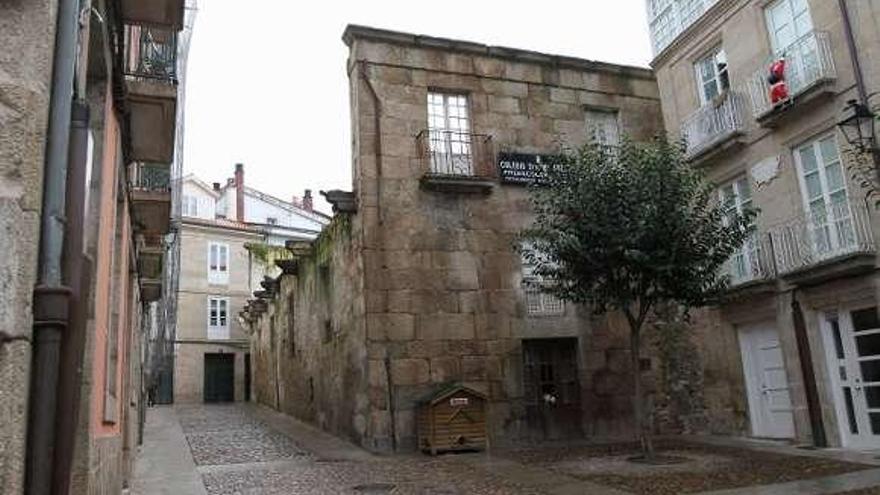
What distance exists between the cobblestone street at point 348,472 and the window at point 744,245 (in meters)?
3.43

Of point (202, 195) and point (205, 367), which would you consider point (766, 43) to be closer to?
point (205, 367)

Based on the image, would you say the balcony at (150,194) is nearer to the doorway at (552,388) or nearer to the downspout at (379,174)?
the downspout at (379,174)

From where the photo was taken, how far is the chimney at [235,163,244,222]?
1424 inches

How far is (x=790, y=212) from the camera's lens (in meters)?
11.2

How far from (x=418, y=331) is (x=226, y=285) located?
2212cm

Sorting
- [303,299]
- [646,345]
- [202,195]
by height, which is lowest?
[646,345]

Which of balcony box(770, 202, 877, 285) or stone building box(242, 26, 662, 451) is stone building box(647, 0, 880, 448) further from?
stone building box(242, 26, 662, 451)

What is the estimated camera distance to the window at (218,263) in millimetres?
32094

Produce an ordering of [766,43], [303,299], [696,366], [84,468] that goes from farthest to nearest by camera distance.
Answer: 1. [303,299]
2. [696,366]
3. [766,43]
4. [84,468]

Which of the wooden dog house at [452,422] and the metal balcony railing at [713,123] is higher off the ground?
the metal balcony railing at [713,123]

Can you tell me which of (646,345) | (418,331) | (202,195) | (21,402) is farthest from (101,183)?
(202,195)

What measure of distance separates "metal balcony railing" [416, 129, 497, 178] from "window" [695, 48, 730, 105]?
4.01m

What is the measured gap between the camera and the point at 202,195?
36.7 meters

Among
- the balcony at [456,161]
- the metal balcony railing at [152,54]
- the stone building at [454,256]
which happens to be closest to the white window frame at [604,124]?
the stone building at [454,256]
